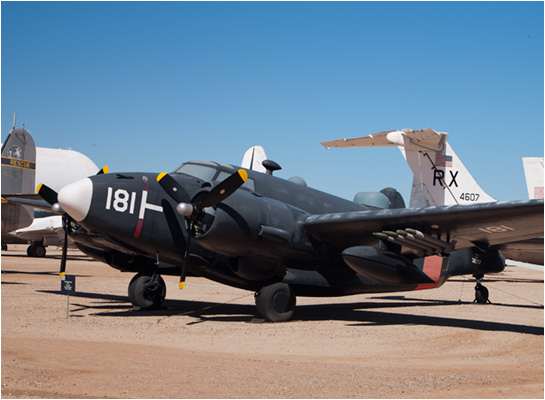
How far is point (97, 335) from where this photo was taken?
35.6ft

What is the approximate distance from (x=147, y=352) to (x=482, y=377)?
488 centimetres

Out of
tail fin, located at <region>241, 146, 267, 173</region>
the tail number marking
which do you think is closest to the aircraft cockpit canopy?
the tail number marking

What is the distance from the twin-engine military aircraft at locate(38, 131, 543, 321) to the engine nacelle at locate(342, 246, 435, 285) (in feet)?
0.08

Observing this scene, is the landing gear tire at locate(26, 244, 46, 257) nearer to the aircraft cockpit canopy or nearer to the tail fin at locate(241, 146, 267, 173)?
the tail fin at locate(241, 146, 267, 173)

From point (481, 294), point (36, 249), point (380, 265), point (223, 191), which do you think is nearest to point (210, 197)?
point (223, 191)

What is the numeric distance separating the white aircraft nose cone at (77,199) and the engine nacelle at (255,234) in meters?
2.40

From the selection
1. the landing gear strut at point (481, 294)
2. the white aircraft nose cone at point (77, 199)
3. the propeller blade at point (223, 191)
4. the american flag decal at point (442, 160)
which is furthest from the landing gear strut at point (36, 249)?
the propeller blade at point (223, 191)

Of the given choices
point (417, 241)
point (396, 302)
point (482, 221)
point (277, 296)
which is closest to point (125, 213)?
point (277, 296)

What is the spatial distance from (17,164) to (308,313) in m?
20.8

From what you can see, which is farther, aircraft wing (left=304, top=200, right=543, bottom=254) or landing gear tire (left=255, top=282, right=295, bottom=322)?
landing gear tire (left=255, top=282, right=295, bottom=322)

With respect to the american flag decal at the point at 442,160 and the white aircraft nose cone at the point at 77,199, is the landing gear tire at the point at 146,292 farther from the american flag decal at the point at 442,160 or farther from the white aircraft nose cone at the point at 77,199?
the american flag decal at the point at 442,160

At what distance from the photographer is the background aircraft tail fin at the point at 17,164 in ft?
98.9

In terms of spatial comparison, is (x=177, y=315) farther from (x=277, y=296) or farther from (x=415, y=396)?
(x=415, y=396)

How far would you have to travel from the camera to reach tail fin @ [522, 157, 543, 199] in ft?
102
